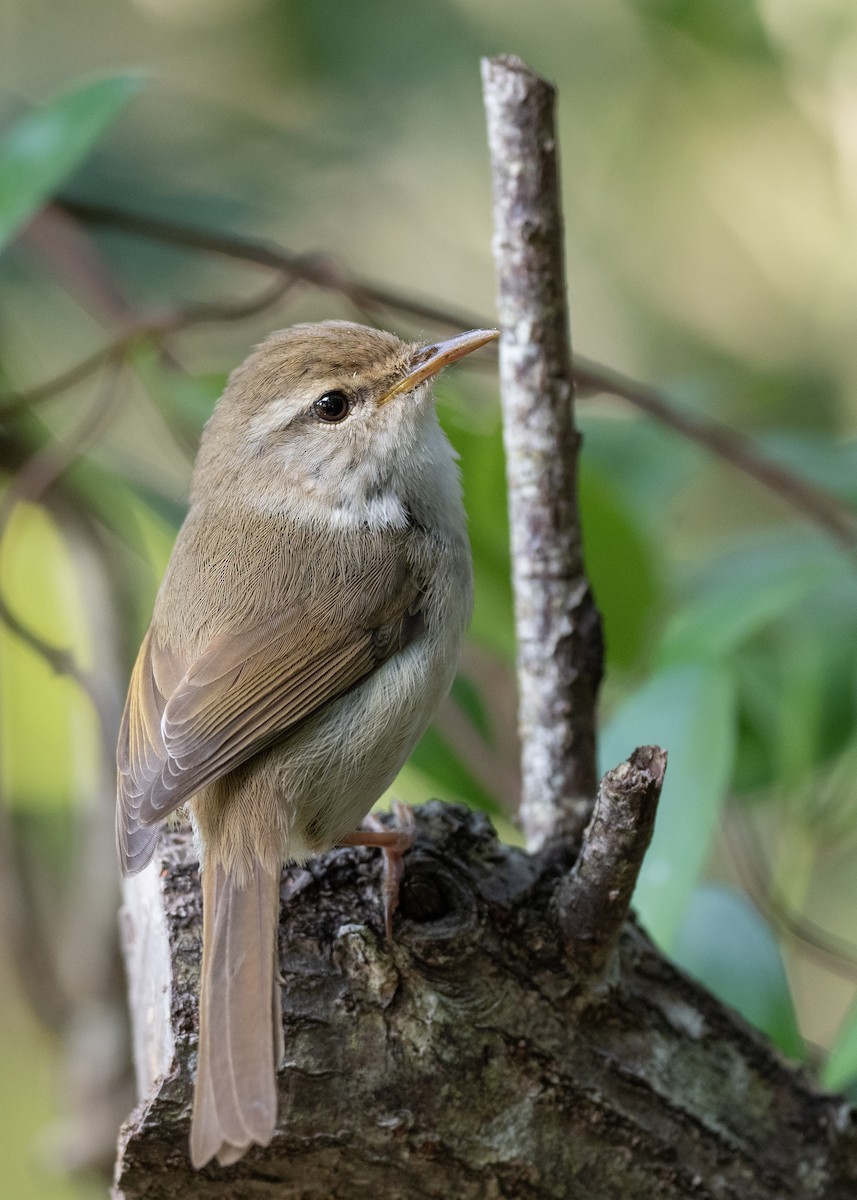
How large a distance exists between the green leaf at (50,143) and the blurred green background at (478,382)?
0.01m

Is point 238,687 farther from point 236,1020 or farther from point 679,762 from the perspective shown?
point 679,762

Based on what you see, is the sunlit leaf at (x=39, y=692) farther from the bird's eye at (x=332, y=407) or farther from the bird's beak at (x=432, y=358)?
the bird's beak at (x=432, y=358)

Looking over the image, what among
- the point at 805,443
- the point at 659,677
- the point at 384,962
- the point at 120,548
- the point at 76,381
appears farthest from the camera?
the point at 120,548

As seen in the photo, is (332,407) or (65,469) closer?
(332,407)

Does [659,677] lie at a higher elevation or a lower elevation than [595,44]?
lower

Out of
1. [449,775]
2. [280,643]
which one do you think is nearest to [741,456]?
[449,775]

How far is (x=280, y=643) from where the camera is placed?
99.6 inches

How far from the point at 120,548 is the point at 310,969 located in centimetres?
227

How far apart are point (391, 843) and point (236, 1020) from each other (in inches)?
19.5

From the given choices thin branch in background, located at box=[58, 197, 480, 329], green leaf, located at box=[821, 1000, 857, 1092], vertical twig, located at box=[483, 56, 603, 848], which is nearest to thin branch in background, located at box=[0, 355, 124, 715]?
thin branch in background, located at box=[58, 197, 480, 329]

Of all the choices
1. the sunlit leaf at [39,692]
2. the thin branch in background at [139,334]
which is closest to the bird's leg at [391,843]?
the thin branch in background at [139,334]

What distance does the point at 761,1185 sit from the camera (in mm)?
2562

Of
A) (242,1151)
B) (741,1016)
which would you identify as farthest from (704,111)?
(242,1151)

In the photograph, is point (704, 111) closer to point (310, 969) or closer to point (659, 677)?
point (659, 677)
